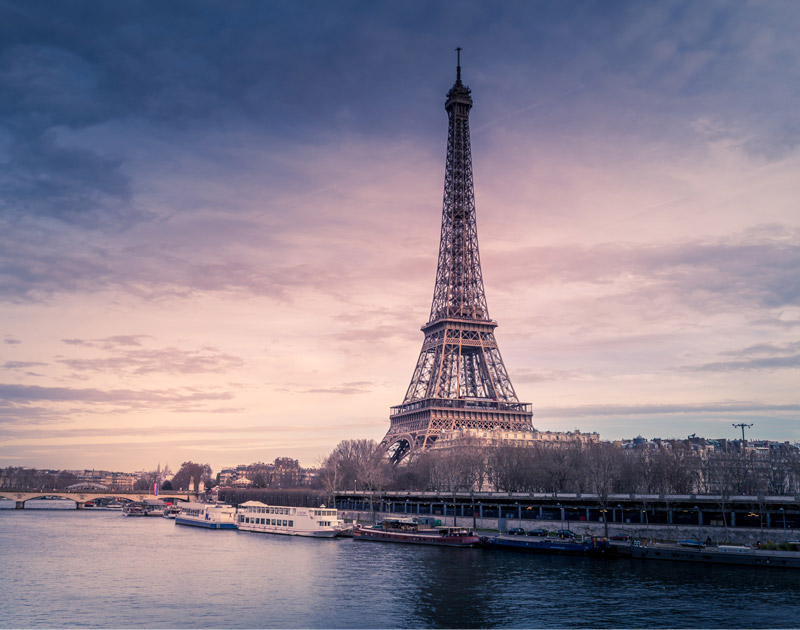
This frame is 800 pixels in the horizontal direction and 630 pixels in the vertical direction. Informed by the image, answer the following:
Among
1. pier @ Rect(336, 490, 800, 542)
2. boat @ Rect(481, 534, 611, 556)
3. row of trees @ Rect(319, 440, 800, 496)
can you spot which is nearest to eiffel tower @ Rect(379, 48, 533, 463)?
row of trees @ Rect(319, 440, 800, 496)

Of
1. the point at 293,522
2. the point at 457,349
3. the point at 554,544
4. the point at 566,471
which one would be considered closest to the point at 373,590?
the point at 554,544

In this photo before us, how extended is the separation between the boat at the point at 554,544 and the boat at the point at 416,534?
2760 mm

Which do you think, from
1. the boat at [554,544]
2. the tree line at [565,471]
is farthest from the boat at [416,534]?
the tree line at [565,471]

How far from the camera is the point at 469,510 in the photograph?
368ft

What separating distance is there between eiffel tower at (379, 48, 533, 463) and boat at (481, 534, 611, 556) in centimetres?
5424

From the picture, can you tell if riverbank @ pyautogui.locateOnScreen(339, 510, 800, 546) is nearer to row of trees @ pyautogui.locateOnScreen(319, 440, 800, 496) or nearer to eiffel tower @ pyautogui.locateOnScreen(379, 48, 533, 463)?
row of trees @ pyautogui.locateOnScreen(319, 440, 800, 496)

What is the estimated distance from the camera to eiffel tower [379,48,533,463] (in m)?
143

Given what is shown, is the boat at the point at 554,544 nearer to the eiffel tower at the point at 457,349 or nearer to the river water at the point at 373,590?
the river water at the point at 373,590

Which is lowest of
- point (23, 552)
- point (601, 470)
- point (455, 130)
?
point (23, 552)

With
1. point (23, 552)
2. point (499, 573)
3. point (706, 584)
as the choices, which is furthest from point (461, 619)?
point (23, 552)

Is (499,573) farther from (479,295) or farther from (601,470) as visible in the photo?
(479,295)

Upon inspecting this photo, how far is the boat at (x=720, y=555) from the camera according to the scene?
2499 inches

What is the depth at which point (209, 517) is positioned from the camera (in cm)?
11919

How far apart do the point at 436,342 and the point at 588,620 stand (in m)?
109
